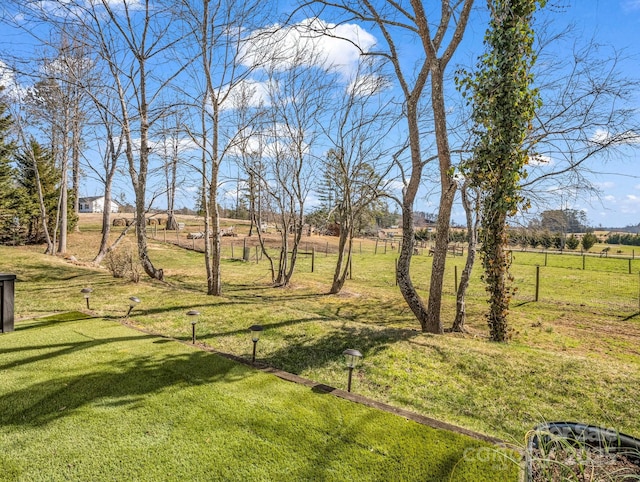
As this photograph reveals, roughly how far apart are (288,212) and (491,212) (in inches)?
287

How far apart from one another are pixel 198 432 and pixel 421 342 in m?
2.97

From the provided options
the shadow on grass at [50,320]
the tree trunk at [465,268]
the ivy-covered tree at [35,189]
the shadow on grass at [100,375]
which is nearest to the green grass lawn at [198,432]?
the shadow on grass at [100,375]

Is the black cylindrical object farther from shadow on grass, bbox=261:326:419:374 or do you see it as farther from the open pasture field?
shadow on grass, bbox=261:326:419:374

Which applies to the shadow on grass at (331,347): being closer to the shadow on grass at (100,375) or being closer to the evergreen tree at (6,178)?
the shadow on grass at (100,375)

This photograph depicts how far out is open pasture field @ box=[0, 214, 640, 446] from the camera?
306 cm

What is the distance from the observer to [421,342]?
4.34m

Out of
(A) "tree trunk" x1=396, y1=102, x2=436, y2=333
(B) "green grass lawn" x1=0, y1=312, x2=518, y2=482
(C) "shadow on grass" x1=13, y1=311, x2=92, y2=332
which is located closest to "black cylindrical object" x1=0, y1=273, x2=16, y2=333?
(C) "shadow on grass" x1=13, y1=311, x2=92, y2=332

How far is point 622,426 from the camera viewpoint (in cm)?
276

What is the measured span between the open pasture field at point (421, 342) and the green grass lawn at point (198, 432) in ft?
2.07

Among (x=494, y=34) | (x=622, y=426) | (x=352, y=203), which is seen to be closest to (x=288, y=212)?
(x=352, y=203)

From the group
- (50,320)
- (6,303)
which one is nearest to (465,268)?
(50,320)

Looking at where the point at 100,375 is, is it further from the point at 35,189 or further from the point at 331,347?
the point at 35,189

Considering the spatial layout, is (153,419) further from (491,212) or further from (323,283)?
(323,283)

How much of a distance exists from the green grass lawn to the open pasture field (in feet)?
2.07
